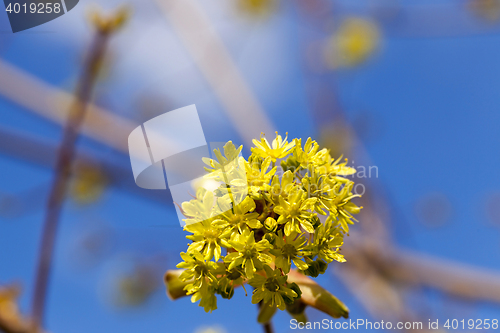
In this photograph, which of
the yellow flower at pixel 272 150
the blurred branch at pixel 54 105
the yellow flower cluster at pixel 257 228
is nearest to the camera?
the yellow flower cluster at pixel 257 228

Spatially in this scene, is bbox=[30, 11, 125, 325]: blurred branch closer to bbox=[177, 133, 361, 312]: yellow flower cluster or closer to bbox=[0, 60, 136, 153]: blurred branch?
bbox=[0, 60, 136, 153]: blurred branch

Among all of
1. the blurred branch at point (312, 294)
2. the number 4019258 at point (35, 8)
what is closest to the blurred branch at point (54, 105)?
the number 4019258 at point (35, 8)

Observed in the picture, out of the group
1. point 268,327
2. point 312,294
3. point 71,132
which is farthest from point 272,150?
point 71,132

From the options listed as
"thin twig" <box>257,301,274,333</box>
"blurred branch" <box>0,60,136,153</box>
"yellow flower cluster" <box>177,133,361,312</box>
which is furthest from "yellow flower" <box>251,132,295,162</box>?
"blurred branch" <box>0,60,136,153</box>

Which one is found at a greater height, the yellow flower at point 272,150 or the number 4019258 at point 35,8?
the number 4019258 at point 35,8

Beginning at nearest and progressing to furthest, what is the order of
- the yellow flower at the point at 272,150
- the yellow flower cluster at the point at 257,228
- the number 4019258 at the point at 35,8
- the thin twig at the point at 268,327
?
the yellow flower cluster at the point at 257,228 → the yellow flower at the point at 272,150 → the thin twig at the point at 268,327 → the number 4019258 at the point at 35,8

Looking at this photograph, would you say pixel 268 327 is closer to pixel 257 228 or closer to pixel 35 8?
pixel 257 228

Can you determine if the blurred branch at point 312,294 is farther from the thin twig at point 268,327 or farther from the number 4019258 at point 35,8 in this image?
the number 4019258 at point 35,8
